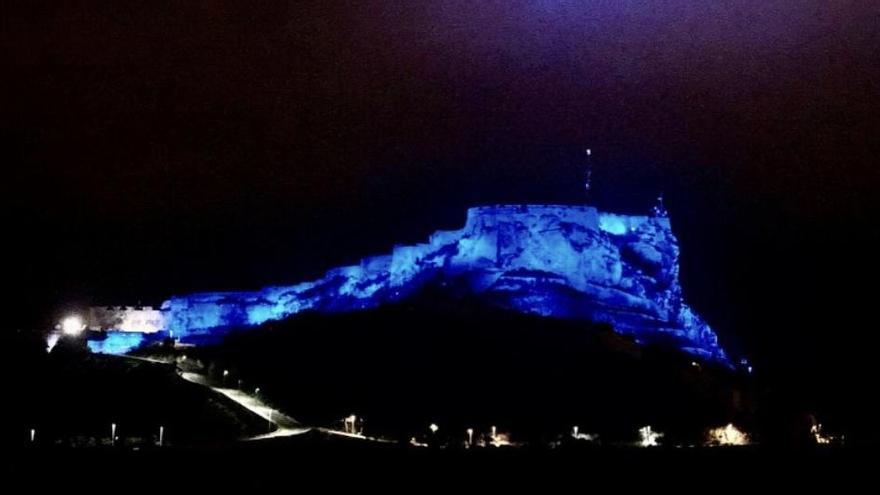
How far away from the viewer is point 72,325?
2635 inches

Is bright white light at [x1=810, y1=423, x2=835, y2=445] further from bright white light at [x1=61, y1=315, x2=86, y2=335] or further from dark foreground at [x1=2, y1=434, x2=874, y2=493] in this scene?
bright white light at [x1=61, y1=315, x2=86, y2=335]

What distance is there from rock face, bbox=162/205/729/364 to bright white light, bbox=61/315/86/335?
5.38m

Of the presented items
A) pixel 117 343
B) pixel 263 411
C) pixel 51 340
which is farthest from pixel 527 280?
pixel 51 340

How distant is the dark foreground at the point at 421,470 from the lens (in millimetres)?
15273

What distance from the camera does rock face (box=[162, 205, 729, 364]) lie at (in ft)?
202

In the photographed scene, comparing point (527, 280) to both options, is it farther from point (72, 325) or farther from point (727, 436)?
point (72, 325)

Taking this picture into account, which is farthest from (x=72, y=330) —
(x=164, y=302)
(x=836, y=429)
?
(x=836, y=429)

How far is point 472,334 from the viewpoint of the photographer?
52062 mm

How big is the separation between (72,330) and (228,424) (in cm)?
3280

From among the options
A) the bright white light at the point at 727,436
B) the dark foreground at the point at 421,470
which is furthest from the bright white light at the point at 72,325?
the dark foreground at the point at 421,470

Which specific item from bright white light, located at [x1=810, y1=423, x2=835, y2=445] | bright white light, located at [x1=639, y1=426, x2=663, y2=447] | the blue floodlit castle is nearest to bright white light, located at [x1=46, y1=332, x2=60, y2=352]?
the blue floodlit castle

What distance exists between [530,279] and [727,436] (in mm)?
21200

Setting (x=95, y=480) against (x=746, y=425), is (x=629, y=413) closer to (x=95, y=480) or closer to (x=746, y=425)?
(x=746, y=425)

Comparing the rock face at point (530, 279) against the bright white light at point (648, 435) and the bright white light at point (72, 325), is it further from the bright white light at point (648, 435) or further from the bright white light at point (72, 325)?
the bright white light at point (648, 435)
